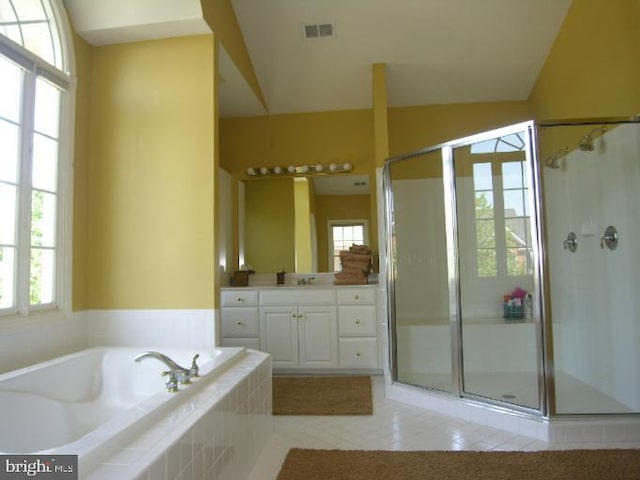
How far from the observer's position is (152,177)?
2791 mm

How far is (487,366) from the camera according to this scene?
3207mm

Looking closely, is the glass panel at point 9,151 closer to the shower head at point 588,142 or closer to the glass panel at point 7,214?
the glass panel at point 7,214

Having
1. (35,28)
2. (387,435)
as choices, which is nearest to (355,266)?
(387,435)

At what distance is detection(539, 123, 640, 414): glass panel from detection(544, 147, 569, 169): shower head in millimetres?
26

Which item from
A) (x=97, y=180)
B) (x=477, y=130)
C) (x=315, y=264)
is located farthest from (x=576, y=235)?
(x=97, y=180)

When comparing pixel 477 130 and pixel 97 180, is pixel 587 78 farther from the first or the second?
pixel 97 180

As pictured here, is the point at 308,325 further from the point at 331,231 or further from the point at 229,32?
the point at 229,32

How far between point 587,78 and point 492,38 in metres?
0.88

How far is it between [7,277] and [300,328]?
2151mm

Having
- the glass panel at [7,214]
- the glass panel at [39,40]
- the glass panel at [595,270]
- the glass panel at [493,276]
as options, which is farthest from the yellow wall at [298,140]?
the glass panel at [7,214]

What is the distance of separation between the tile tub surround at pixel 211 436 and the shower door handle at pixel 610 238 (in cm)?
232

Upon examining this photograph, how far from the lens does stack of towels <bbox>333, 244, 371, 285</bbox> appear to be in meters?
3.80

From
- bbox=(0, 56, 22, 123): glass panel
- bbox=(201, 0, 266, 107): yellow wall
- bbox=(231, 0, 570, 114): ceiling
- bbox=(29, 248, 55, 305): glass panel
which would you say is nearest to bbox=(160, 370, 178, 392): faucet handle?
bbox=(29, 248, 55, 305): glass panel

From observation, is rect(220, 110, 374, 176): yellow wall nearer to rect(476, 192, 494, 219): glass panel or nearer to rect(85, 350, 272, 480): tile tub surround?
rect(476, 192, 494, 219): glass panel
